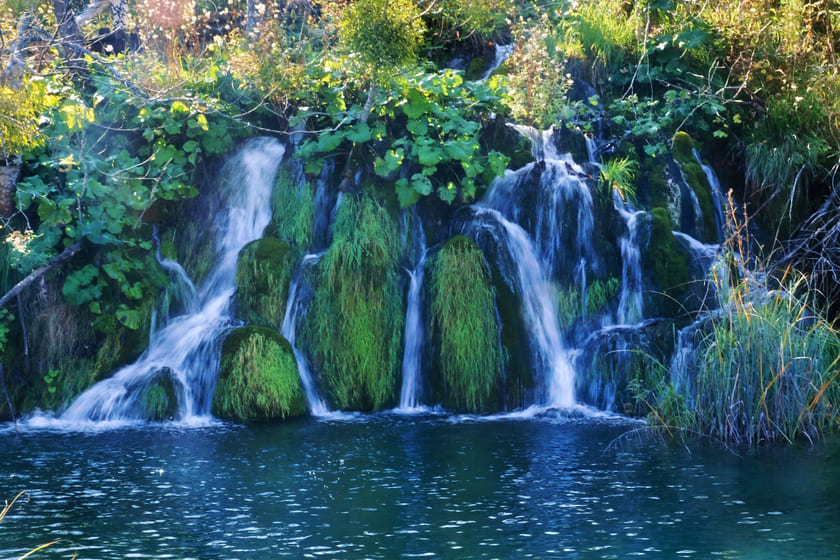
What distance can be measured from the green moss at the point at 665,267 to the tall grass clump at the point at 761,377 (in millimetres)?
2519

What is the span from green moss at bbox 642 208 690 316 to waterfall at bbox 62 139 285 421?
174 inches

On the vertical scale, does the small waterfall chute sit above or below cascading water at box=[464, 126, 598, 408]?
below

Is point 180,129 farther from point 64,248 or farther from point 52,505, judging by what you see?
point 52,505

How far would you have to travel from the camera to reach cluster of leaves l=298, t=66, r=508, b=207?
37.8ft

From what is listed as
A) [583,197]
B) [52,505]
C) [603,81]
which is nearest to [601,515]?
[52,505]

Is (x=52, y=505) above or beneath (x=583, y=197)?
beneath

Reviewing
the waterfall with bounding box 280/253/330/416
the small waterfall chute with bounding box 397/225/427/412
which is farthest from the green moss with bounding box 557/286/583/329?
the waterfall with bounding box 280/253/330/416

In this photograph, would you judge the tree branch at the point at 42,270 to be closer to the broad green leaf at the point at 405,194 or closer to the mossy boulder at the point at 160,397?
the mossy boulder at the point at 160,397

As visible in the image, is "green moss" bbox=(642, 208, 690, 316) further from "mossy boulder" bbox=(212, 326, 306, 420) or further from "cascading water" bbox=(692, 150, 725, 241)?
"mossy boulder" bbox=(212, 326, 306, 420)

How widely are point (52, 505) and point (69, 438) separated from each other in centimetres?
257

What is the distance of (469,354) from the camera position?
1052 cm

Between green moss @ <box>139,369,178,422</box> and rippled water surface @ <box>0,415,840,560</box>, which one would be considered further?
green moss @ <box>139,369,178,422</box>

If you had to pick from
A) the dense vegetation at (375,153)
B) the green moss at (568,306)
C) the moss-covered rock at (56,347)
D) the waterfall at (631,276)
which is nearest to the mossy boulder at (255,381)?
the dense vegetation at (375,153)

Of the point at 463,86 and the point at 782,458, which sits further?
the point at 463,86
